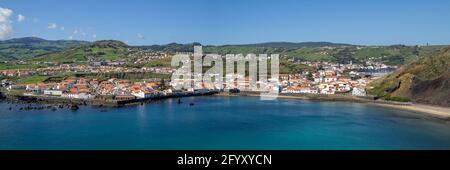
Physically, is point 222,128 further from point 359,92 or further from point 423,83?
point 359,92

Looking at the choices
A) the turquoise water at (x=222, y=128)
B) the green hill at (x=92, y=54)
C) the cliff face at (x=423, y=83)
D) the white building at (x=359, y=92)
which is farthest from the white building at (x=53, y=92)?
the green hill at (x=92, y=54)

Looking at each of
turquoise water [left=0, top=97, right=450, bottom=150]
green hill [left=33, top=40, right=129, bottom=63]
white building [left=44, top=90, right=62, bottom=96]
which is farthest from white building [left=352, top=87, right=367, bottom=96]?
green hill [left=33, top=40, right=129, bottom=63]

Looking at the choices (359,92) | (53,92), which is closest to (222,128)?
(359,92)

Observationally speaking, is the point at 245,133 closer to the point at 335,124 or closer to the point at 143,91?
the point at 335,124

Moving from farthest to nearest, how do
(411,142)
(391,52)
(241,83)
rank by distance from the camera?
1. (391,52)
2. (241,83)
3. (411,142)

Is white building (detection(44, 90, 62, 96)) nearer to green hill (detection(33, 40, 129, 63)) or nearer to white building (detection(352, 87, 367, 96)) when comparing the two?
white building (detection(352, 87, 367, 96))
